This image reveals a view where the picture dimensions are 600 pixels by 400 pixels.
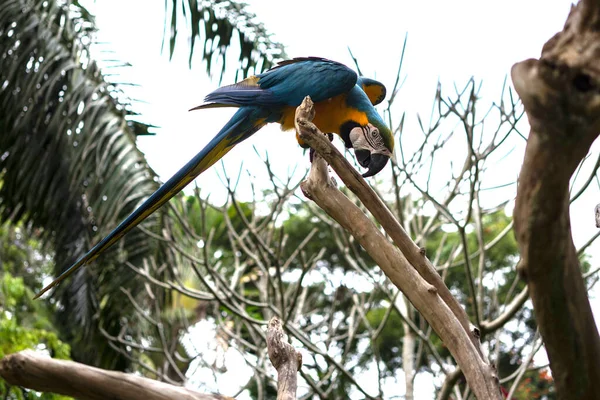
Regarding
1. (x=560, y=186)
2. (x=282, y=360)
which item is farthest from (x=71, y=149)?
(x=560, y=186)

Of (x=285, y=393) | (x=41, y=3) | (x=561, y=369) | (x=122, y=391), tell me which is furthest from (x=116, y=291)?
(x=561, y=369)

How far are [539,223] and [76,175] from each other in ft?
14.9

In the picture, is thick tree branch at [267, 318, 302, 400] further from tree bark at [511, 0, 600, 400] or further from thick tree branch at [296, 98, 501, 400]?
tree bark at [511, 0, 600, 400]

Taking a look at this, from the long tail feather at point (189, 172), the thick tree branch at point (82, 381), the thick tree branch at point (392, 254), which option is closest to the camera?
the thick tree branch at point (392, 254)

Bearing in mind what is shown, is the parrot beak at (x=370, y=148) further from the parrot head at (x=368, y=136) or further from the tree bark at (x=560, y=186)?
the tree bark at (x=560, y=186)

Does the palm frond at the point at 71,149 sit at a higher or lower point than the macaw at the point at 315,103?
higher

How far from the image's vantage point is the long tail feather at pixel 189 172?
88.5 inches

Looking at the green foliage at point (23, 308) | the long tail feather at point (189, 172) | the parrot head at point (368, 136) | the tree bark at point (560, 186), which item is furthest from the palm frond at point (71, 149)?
the tree bark at point (560, 186)

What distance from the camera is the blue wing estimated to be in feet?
9.21

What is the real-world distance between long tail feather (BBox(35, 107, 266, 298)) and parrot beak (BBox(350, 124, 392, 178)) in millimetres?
458

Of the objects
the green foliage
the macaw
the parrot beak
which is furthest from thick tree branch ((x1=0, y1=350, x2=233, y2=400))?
the green foliage

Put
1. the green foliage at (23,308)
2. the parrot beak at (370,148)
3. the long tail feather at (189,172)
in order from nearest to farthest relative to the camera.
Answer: the long tail feather at (189,172), the parrot beak at (370,148), the green foliage at (23,308)

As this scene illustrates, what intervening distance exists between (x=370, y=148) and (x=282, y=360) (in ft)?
3.56

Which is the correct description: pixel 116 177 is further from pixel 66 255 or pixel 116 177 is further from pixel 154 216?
pixel 66 255
